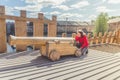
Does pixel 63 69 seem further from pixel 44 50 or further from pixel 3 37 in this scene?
pixel 3 37

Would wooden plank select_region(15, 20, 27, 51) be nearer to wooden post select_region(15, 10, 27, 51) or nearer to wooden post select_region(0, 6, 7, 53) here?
wooden post select_region(15, 10, 27, 51)

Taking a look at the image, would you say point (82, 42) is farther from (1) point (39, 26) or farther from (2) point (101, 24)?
(2) point (101, 24)

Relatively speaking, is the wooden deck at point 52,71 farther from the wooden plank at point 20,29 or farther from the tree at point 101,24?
the tree at point 101,24

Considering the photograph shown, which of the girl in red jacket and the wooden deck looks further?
the girl in red jacket

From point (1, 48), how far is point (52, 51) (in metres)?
2.32

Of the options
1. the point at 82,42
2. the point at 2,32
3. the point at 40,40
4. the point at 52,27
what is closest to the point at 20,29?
the point at 2,32

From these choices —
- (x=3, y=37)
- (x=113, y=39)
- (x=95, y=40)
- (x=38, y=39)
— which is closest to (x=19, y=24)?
(x=3, y=37)

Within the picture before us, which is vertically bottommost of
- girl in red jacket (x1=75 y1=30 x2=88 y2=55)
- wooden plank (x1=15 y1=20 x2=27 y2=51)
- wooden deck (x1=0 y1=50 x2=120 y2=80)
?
wooden deck (x1=0 y1=50 x2=120 y2=80)

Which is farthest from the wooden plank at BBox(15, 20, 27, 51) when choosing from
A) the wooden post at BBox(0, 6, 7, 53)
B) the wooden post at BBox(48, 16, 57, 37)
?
the wooden post at BBox(48, 16, 57, 37)

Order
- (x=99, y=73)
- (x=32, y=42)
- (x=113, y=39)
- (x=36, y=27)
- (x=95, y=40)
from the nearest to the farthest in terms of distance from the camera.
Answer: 1. (x=99, y=73)
2. (x=32, y=42)
3. (x=36, y=27)
4. (x=95, y=40)
5. (x=113, y=39)

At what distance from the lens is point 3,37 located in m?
6.27

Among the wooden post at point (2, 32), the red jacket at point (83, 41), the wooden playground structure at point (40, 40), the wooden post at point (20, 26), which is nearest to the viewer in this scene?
the wooden playground structure at point (40, 40)

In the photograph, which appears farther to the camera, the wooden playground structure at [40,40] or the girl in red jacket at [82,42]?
the girl in red jacket at [82,42]

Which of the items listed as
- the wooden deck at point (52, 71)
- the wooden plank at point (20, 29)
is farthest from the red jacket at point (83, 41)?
the wooden plank at point (20, 29)
